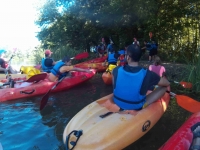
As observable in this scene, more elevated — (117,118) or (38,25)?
(38,25)

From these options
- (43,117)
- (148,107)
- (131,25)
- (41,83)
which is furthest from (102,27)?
(148,107)

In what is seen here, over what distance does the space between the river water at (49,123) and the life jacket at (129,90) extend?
61 cm

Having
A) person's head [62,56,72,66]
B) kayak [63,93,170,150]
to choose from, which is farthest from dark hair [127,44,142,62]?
person's head [62,56,72,66]

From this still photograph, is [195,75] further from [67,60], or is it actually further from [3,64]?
[3,64]

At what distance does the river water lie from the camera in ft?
10.6

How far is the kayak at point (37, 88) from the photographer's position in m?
5.43

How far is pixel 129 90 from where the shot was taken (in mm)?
2951

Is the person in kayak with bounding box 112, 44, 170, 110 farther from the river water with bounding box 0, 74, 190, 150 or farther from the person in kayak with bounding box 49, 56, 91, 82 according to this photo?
the person in kayak with bounding box 49, 56, 91, 82

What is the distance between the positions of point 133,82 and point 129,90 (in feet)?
0.45

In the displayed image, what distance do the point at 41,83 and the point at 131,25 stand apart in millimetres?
7389

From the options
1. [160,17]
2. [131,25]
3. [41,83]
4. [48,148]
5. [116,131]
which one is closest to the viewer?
[116,131]

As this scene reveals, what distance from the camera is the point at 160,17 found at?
10969 millimetres

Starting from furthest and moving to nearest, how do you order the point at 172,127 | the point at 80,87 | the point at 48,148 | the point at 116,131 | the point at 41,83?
the point at 80,87 → the point at 41,83 → the point at 172,127 → the point at 48,148 → the point at 116,131

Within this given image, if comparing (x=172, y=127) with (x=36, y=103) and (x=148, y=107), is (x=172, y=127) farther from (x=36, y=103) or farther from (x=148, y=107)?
(x=36, y=103)
